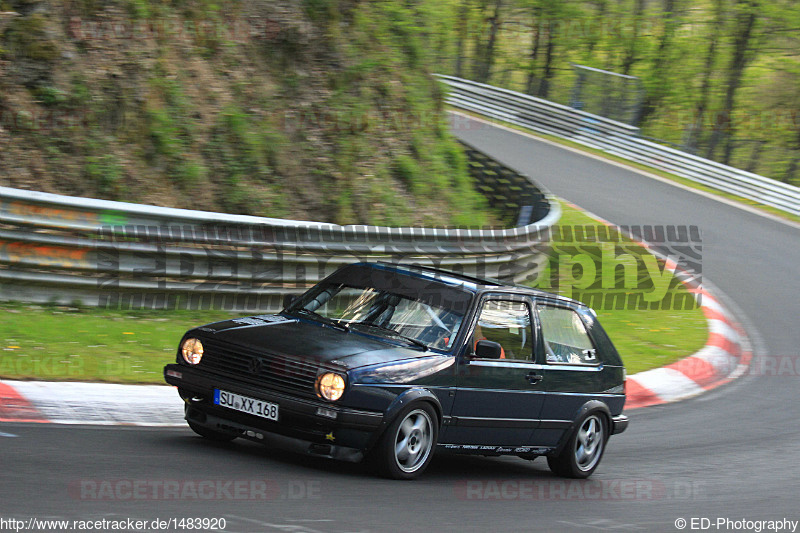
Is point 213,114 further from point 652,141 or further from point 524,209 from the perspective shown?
point 652,141

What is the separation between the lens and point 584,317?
310 inches

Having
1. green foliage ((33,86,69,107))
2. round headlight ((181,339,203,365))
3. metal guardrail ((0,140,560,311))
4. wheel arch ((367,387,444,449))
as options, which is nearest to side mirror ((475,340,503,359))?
wheel arch ((367,387,444,449))

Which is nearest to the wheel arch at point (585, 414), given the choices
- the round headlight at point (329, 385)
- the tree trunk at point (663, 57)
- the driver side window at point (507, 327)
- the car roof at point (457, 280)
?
the driver side window at point (507, 327)

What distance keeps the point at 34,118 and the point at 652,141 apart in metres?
20.9

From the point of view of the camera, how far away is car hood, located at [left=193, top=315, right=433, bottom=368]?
19.6 feet

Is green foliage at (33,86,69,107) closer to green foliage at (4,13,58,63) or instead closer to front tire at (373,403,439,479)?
green foliage at (4,13,58,63)

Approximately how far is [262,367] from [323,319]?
0.96 metres

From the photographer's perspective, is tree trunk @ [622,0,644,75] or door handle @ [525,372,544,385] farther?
tree trunk @ [622,0,644,75]

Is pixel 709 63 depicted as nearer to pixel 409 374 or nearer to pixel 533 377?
pixel 533 377

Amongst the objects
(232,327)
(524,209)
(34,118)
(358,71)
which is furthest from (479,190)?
(232,327)

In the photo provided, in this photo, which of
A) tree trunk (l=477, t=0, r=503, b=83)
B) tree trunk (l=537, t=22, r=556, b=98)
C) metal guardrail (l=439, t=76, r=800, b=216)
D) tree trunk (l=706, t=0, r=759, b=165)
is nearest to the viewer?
metal guardrail (l=439, t=76, r=800, b=216)

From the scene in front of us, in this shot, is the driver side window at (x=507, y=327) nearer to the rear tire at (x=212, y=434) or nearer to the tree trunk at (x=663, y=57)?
the rear tire at (x=212, y=434)

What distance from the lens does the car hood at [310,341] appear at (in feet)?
19.6

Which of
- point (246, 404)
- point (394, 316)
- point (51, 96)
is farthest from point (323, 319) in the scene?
point (51, 96)
